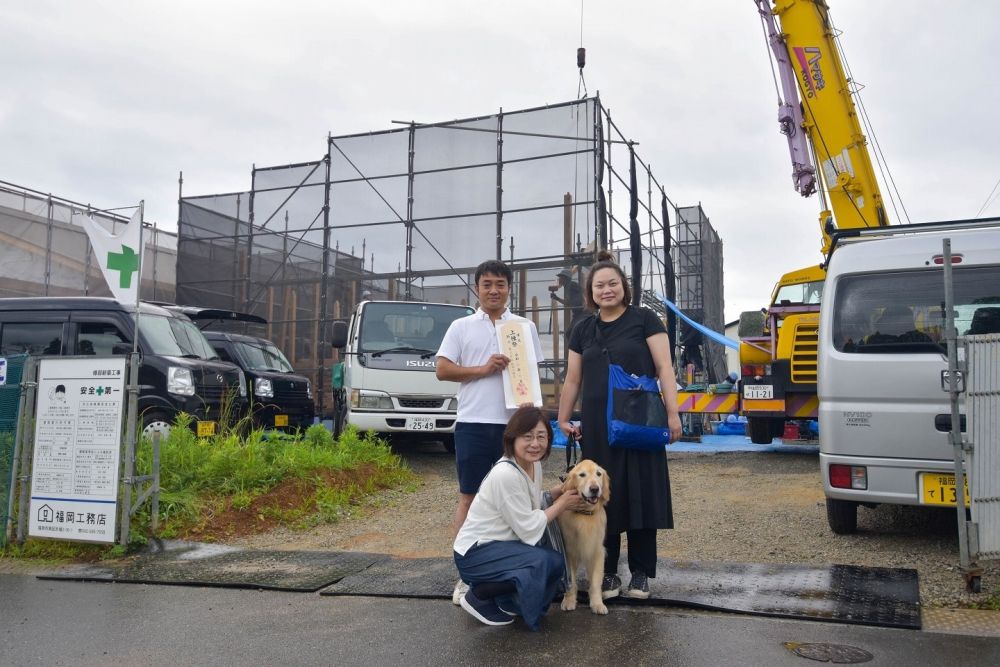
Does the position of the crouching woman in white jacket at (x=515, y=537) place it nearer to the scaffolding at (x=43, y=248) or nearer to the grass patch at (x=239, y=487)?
Answer: the grass patch at (x=239, y=487)

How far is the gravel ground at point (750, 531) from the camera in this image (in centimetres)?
462

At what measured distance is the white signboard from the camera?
537cm

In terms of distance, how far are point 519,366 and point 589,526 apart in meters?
0.88

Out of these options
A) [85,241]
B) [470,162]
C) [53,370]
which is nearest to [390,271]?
[470,162]

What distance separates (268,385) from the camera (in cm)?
1162

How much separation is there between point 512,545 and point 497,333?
1.12 meters

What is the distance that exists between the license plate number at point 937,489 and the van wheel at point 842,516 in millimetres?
663

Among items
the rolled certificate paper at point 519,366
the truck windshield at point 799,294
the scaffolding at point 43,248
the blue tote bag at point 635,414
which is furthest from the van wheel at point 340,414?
the scaffolding at point 43,248

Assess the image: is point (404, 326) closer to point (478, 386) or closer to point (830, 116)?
point (478, 386)

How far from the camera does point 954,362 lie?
3646 millimetres

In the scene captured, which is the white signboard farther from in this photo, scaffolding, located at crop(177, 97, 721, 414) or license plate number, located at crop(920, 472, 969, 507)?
scaffolding, located at crop(177, 97, 721, 414)

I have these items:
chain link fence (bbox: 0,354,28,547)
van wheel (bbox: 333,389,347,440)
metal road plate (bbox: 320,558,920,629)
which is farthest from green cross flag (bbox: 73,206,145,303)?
van wheel (bbox: 333,389,347,440)

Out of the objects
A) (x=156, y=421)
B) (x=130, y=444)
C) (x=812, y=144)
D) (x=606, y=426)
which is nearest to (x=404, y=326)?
(x=156, y=421)

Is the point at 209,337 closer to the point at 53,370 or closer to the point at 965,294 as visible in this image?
the point at 53,370
